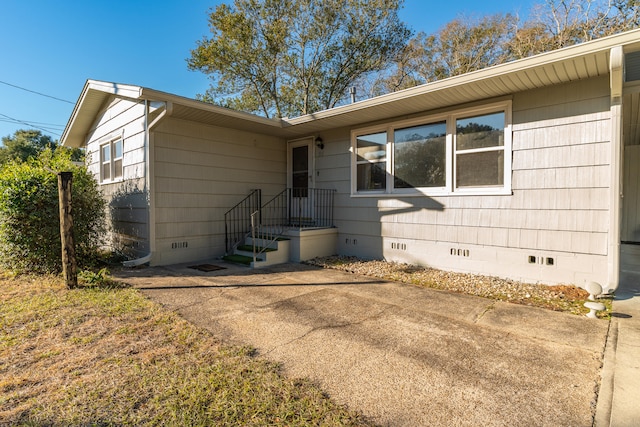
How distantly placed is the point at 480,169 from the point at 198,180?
518 centimetres

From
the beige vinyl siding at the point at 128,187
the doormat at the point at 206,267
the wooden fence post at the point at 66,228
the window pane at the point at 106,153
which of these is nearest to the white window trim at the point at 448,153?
the doormat at the point at 206,267

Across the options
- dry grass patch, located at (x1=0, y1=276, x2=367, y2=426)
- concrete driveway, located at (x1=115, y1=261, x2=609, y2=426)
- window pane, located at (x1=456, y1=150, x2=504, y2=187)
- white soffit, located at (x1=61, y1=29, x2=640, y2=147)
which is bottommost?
concrete driveway, located at (x1=115, y1=261, x2=609, y2=426)

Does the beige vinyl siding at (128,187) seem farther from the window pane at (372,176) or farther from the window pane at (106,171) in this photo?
the window pane at (372,176)

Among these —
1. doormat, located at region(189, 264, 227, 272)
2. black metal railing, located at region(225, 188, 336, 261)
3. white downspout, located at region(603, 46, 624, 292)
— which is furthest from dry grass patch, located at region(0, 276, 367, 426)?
white downspout, located at region(603, 46, 624, 292)

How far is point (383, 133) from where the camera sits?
20.9 feet

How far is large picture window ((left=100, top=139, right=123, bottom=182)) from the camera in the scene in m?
7.41

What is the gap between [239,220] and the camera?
289 inches

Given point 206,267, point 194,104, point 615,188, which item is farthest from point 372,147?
point 206,267

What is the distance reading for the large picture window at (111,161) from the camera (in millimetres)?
7412

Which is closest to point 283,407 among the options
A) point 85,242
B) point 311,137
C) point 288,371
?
point 288,371

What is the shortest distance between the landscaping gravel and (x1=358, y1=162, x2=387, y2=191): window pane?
1513mm

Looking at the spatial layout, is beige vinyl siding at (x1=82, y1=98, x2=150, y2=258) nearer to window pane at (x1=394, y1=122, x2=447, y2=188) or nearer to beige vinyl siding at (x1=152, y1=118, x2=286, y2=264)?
beige vinyl siding at (x1=152, y1=118, x2=286, y2=264)

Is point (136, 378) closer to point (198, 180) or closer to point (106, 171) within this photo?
point (198, 180)

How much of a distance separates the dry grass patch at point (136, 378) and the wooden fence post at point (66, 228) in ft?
3.18
